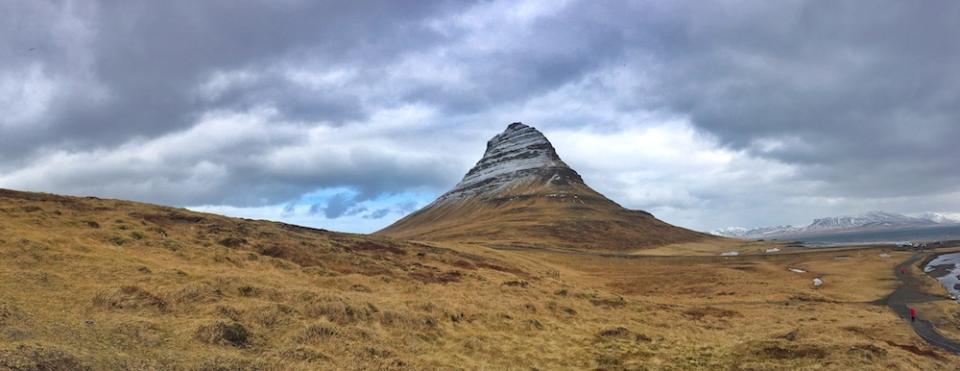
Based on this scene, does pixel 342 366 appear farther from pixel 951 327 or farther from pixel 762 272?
pixel 762 272

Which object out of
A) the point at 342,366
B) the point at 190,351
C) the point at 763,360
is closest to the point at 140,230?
the point at 190,351

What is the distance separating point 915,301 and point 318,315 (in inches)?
2218

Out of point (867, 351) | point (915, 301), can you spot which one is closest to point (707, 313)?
point (867, 351)

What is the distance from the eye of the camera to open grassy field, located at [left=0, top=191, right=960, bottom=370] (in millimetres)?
18031

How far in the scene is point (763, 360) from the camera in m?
22.0

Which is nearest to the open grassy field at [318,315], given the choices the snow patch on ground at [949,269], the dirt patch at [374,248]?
the dirt patch at [374,248]

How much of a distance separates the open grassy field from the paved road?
1.49 meters

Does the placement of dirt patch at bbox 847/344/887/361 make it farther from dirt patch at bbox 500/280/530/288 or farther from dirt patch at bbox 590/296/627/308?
dirt patch at bbox 500/280/530/288

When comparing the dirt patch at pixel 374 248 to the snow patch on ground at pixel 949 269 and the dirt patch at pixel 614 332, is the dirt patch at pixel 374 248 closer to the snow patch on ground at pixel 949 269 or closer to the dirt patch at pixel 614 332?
the dirt patch at pixel 614 332

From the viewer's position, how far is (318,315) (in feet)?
78.1

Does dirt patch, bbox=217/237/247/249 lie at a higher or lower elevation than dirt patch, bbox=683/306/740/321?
higher

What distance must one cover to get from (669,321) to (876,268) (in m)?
A: 72.5

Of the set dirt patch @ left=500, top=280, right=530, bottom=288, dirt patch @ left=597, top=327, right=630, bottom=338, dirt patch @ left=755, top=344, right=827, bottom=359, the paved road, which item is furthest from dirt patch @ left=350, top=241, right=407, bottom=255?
the paved road

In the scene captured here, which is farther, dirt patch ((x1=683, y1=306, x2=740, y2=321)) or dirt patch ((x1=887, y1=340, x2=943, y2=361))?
dirt patch ((x1=683, y1=306, x2=740, y2=321))
